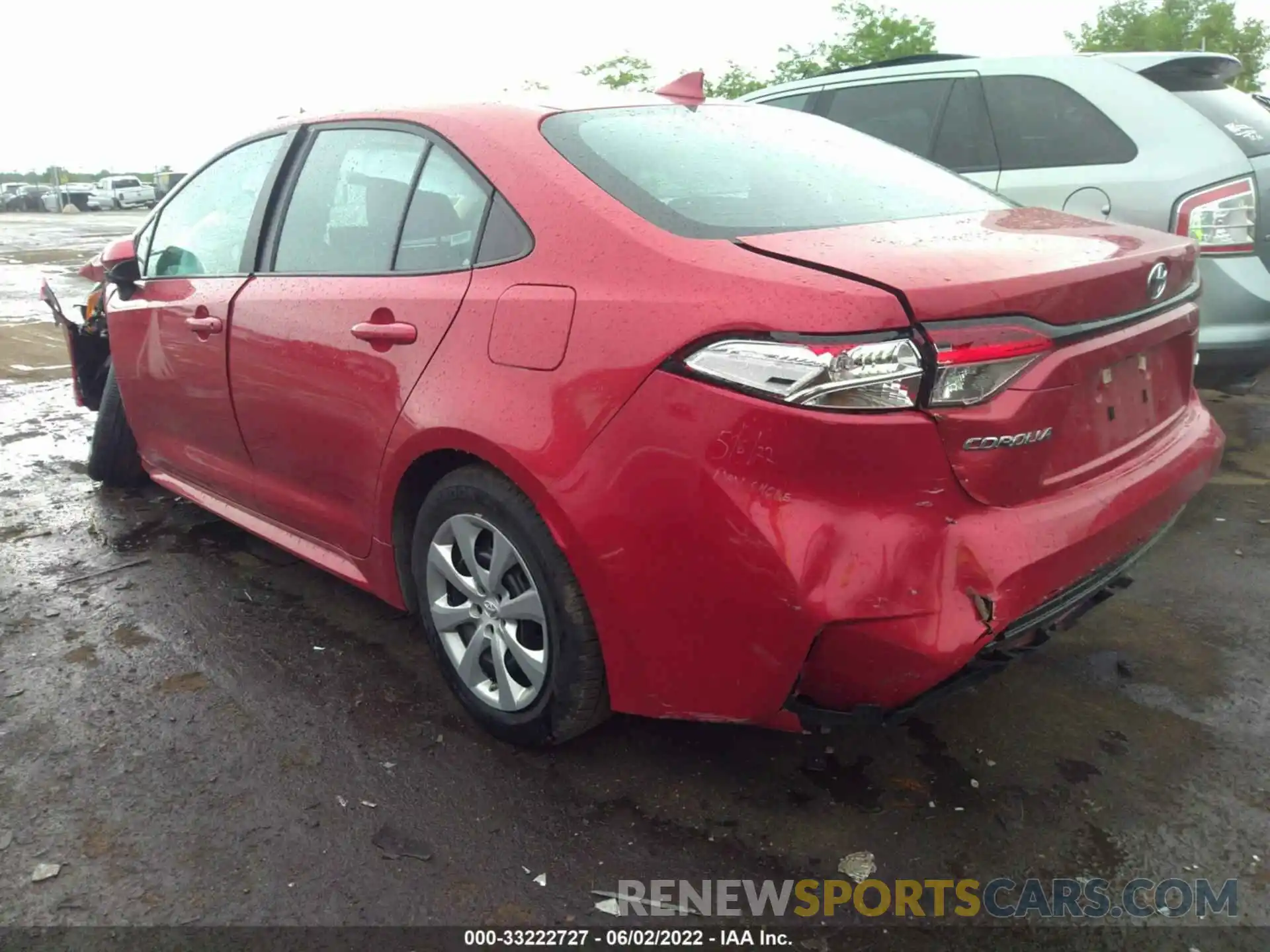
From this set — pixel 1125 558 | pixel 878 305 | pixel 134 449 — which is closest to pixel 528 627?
pixel 878 305

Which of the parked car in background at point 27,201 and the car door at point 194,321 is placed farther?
the parked car in background at point 27,201

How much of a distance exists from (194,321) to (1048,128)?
152 inches

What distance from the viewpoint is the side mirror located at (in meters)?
3.92

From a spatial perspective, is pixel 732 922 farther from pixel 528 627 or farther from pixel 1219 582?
pixel 1219 582

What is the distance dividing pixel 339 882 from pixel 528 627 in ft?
2.29

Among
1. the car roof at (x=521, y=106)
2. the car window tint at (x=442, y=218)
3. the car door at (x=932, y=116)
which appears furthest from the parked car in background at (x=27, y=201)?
the car window tint at (x=442, y=218)

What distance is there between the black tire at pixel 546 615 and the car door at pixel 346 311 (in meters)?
0.30

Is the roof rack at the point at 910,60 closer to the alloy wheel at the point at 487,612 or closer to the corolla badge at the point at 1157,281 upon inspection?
the corolla badge at the point at 1157,281

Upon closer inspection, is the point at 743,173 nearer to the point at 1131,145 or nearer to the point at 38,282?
the point at 1131,145

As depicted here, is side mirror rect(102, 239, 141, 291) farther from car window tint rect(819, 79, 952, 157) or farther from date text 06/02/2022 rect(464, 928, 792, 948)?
car window tint rect(819, 79, 952, 157)

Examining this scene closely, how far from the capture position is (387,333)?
2580 millimetres

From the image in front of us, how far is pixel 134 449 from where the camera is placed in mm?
4551

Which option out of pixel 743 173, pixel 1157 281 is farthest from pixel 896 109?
pixel 1157 281

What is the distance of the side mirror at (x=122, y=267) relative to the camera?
154 inches
